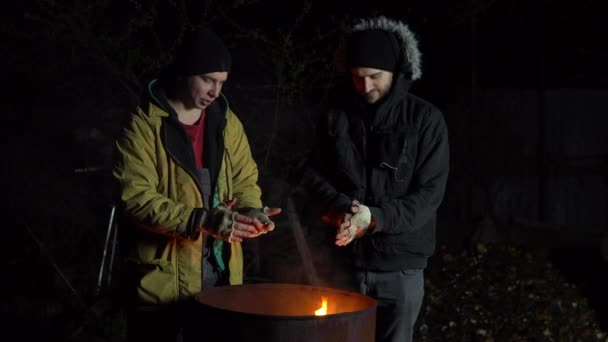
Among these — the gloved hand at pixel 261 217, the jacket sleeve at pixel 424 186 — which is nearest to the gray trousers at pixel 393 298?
the jacket sleeve at pixel 424 186

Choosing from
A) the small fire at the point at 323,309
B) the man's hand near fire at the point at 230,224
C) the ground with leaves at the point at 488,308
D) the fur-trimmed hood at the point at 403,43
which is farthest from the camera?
the ground with leaves at the point at 488,308

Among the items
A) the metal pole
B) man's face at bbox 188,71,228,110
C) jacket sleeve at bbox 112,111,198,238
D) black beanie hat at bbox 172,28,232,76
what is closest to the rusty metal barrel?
jacket sleeve at bbox 112,111,198,238

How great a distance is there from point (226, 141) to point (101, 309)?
10.5 ft

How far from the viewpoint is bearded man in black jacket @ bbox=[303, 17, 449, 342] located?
387cm

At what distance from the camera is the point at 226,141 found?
382cm

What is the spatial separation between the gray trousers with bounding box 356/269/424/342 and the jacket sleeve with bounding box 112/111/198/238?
1.05m

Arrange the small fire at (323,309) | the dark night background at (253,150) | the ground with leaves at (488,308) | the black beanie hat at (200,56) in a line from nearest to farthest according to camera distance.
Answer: the small fire at (323,309) < the black beanie hat at (200,56) < the ground with leaves at (488,308) < the dark night background at (253,150)

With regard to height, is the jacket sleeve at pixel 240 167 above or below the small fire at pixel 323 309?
above

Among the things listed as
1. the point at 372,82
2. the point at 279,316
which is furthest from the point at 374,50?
the point at 279,316

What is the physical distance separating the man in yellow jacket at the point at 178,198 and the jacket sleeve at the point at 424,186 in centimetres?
62

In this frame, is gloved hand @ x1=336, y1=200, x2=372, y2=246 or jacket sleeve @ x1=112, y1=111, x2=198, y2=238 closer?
jacket sleeve @ x1=112, y1=111, x2=198, y2=238

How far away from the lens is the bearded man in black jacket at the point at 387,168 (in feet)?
12.7

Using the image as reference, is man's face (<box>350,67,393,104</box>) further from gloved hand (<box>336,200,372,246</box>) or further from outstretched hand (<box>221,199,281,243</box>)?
outstretched hand (<box>221,199,281,243</box>)

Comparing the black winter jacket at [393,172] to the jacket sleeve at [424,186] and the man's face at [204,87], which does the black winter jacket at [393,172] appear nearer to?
the jacket sleeve at [424,186]
